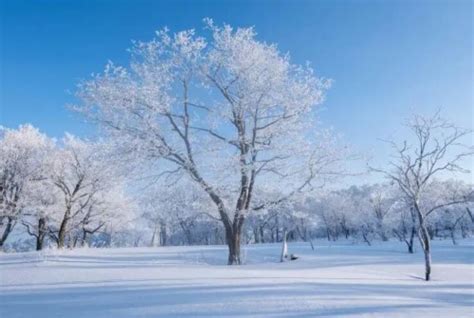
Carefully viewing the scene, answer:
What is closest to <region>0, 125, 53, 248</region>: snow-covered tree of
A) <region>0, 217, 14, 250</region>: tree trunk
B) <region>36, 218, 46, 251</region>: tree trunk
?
<region>0, 217, 14, 250</region>: tree trunk

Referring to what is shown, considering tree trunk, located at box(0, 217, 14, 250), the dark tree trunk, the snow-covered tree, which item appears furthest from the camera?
tree trunk, located at box(0, 217, 14, 250)

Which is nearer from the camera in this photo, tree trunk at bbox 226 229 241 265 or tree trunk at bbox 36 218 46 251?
tree trunk at bbox 226 229 241 265

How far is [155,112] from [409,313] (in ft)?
36.4

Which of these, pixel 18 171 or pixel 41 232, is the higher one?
pixel 18 171

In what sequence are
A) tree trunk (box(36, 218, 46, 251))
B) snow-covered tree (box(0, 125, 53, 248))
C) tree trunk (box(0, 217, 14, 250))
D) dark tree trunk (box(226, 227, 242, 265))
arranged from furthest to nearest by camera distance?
tree trunk (box(36, 218, 46, 251)), tree trunk (box(0, 217, 14, 250)), snow-covered tree (box(0, 125, 53, 248)), dark tree trunk (box(226, 227, 242, 265))

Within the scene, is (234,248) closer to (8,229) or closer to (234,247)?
(234,247)

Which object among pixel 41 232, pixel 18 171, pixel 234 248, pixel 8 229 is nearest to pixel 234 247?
pixel 234 248

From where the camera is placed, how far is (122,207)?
111 ft

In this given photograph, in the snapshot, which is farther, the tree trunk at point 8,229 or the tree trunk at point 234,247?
the tree trunk at point 8,229

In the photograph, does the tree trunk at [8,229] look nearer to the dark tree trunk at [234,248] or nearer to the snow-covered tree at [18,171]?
the snow-covered tree at [18,171]

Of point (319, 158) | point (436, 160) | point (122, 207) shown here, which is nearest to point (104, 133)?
point (319, 158)

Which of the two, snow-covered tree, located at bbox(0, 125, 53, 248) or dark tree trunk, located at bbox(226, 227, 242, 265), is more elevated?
snow-covered tree, located at bbox(0, 125, 53, 248)

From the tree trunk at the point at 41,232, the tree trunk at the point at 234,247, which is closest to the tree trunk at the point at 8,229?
the tree trunk at the point at 41,232

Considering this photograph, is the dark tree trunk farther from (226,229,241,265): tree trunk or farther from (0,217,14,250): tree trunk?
(0,217,14,250): tree trunk
